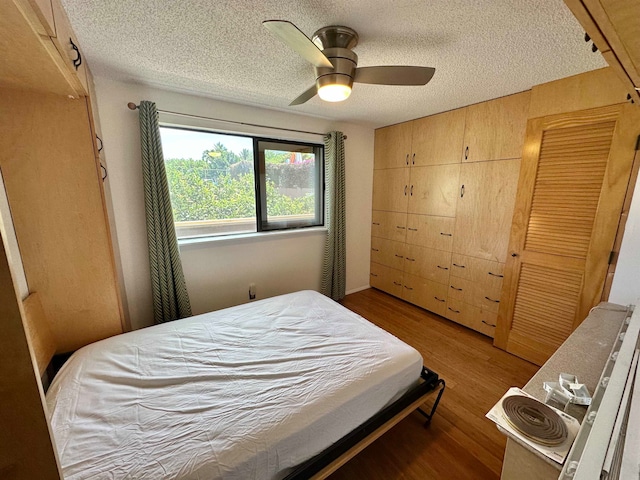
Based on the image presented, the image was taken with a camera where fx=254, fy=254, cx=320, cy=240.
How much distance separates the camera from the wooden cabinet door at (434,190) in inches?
106

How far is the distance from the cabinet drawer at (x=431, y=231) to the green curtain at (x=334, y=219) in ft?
2.78

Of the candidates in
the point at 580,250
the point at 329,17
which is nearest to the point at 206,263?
the point at 329,17

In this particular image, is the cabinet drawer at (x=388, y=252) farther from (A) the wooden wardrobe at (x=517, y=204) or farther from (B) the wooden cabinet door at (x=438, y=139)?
(B) the wooden cabinet door at (x=438, y=139)

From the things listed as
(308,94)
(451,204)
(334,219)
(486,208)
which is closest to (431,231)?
(451,204)

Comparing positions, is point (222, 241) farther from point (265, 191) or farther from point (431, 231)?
point (431, 231)

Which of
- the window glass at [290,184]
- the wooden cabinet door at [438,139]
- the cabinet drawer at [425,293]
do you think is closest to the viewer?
the wooden cabinet door at [438,139]

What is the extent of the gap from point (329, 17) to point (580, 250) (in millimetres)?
2295

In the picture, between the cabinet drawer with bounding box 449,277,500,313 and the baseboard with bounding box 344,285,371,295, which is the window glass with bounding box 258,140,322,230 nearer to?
the baseboard with bounding box 344,285,371,295

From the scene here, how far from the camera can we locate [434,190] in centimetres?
287

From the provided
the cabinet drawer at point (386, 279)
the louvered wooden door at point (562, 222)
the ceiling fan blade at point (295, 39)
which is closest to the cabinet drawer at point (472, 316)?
the louvered wooden door at point (562, 222)

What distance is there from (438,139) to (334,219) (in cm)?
145

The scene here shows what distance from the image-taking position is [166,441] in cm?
99

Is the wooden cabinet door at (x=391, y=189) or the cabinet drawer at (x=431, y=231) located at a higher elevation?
the wooden cabinet door at (x=391, y=189)

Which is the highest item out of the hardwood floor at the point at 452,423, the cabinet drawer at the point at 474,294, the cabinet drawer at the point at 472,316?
the cabinet drawer at the point at 474,294
